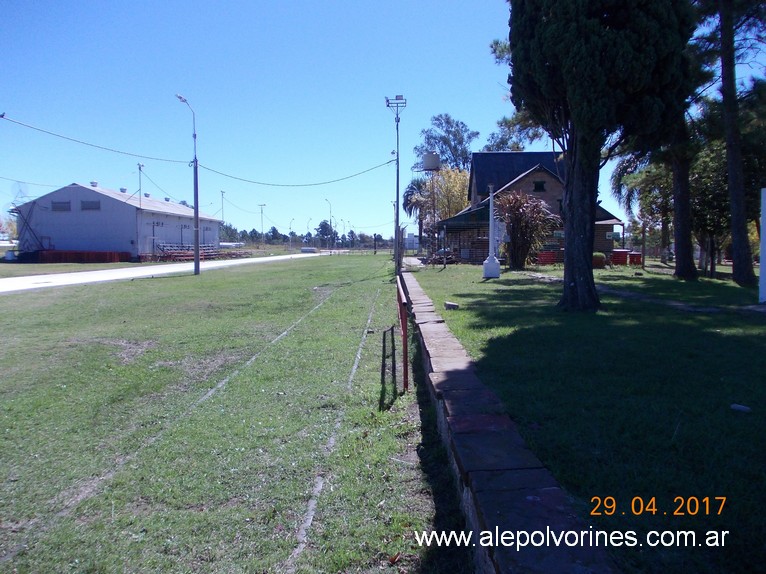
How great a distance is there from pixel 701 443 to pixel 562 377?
2.08 m

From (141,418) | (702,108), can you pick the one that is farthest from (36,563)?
(702,108)

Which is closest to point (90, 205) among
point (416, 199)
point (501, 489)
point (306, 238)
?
point (416, 199)

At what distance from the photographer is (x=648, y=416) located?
475 cm

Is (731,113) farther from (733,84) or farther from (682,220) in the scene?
(682,220)

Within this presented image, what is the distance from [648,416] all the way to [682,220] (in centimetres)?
1962

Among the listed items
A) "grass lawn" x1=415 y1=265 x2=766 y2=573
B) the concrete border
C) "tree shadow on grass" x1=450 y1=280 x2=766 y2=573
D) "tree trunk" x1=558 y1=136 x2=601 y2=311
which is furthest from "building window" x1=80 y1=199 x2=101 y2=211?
the concrete border

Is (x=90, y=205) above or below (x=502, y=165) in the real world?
below

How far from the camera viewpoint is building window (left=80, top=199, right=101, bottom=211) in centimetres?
5219

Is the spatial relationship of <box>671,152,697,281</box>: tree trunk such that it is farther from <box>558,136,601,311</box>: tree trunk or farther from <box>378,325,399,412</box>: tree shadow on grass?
<box>378,325,399,412</box>: tree shadow on grass

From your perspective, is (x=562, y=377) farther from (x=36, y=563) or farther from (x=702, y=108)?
(x=702, y=108)

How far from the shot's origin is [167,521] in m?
3.90

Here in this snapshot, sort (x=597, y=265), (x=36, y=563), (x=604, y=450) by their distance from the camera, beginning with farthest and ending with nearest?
(x=597, y=265), (x=604, y=450), (x=36, y=563)

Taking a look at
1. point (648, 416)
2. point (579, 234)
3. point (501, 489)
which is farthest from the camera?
point (579, 234)

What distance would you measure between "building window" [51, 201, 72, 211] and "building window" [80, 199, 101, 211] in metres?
1.26
